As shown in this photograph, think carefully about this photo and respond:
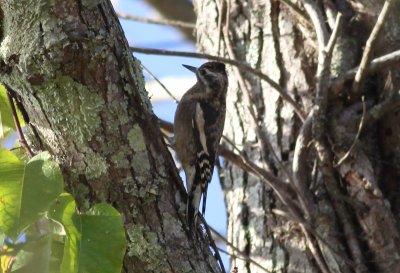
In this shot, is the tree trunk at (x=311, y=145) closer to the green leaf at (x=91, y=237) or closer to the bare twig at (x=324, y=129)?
the bare twig at (x=324, y=129)

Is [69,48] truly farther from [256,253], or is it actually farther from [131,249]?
[256,253]

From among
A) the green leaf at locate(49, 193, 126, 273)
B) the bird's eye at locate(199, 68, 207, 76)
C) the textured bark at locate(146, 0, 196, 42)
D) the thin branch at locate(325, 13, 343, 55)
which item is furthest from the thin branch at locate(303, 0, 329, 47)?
the textured bark at locate(146, 0, 196, 42)

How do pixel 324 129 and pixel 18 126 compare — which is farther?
pixel 324 129

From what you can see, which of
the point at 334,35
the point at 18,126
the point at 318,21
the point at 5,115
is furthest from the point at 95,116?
the point at 318,21

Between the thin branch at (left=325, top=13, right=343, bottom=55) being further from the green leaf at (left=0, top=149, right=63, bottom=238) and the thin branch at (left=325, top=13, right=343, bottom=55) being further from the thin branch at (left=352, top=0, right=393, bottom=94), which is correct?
the green leaf at (left=0, top=149, right=63, bottom=238)

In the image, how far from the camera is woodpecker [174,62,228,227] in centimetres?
451

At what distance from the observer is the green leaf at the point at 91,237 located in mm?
2629

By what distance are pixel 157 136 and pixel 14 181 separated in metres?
0.66

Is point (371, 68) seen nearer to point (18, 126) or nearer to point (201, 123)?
point (201, 123)

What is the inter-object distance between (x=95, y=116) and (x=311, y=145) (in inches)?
57.9

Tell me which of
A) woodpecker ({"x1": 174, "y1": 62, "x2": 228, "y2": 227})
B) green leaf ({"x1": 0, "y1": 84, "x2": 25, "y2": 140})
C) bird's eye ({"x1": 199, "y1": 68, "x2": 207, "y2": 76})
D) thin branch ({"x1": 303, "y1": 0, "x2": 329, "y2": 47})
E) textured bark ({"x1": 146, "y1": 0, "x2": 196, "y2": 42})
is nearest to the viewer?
green leaf ({"x1": 0, "y1": 84, "x2": 25, "y2": 140})

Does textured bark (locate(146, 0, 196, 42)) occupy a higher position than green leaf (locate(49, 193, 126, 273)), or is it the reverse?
textured bark (locate(146, 0, 196, 42))

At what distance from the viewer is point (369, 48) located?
3867 millimetres

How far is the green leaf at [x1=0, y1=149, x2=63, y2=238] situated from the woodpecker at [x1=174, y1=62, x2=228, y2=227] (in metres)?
1.61
